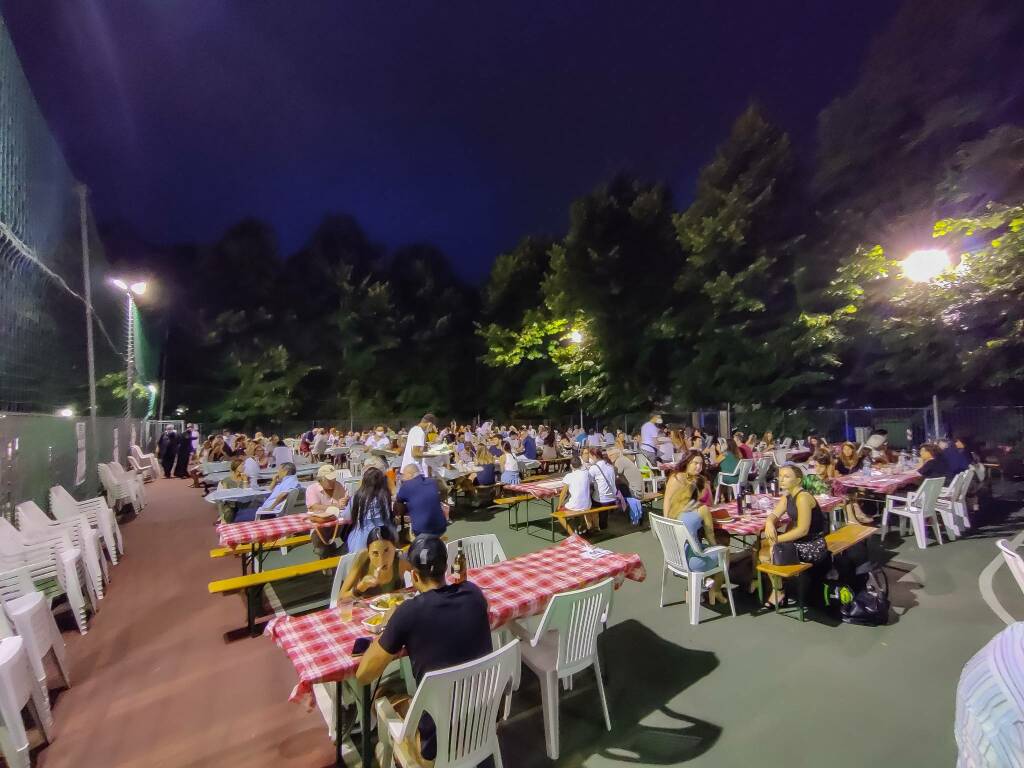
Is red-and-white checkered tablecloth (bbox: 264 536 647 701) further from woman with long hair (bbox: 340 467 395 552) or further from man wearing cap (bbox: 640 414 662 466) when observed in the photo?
man wearing cap (bbox: 640 414 662 466)

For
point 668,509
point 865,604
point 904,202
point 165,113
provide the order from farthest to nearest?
point 165,113
point 904,202
point 668,509
point 865,604

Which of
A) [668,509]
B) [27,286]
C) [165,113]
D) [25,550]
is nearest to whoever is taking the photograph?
[25,550]

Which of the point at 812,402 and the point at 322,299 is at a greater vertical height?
the point at 322,299

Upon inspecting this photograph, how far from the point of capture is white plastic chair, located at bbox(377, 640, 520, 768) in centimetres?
192

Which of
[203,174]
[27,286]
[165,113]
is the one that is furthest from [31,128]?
[203,174]

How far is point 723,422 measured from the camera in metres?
17.5

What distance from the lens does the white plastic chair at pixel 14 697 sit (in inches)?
97.5

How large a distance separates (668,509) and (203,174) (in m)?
40.0

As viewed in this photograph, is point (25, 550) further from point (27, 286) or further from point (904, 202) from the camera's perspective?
point (904, 202)

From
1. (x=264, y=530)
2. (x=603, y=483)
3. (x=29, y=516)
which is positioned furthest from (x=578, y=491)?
(x=29, y=516)

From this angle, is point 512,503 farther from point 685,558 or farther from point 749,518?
point 685,558

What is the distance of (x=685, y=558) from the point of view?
446 centimetres

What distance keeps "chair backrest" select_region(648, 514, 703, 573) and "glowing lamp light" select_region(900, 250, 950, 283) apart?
680 cm

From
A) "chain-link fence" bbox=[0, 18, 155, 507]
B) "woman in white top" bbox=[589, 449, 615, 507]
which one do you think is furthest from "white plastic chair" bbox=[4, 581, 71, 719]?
"woman in white top" bbox=[589, 449, 615, 507]
